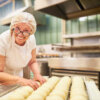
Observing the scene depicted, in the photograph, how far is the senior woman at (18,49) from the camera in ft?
3.26

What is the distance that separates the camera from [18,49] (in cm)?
122

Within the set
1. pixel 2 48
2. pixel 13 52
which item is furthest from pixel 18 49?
pixel 2 48

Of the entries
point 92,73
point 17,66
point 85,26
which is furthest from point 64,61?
point 85,26

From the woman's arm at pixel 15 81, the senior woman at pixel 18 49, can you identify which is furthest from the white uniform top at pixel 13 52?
the woman's arm at pixel 15 81

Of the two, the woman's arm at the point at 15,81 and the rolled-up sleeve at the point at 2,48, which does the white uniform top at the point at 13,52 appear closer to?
the rolled-up sleeve at the point at 2,48

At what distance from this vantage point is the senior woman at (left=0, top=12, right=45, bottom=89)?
3.26 feet

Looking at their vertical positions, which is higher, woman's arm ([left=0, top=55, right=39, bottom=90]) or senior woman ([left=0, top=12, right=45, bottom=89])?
senior woman ([left=0, top=12, right=45, bottom=89])

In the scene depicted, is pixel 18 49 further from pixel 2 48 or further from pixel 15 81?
pixel 15 81

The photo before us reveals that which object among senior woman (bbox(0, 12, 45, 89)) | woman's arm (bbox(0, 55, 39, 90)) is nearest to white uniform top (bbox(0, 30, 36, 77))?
senior woman (bbox(0, 12, 45, 89))

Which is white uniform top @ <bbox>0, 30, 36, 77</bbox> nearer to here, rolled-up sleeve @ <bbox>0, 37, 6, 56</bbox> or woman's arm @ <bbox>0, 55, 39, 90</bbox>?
rolled-up sleeve @ <bbox>0, 37, 6, 56</bbox>

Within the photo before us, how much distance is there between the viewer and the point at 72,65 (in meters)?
1.81

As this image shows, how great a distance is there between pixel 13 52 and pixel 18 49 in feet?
0.17

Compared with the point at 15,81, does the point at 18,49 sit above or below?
above

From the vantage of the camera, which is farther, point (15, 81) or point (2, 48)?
point (2, 48)
